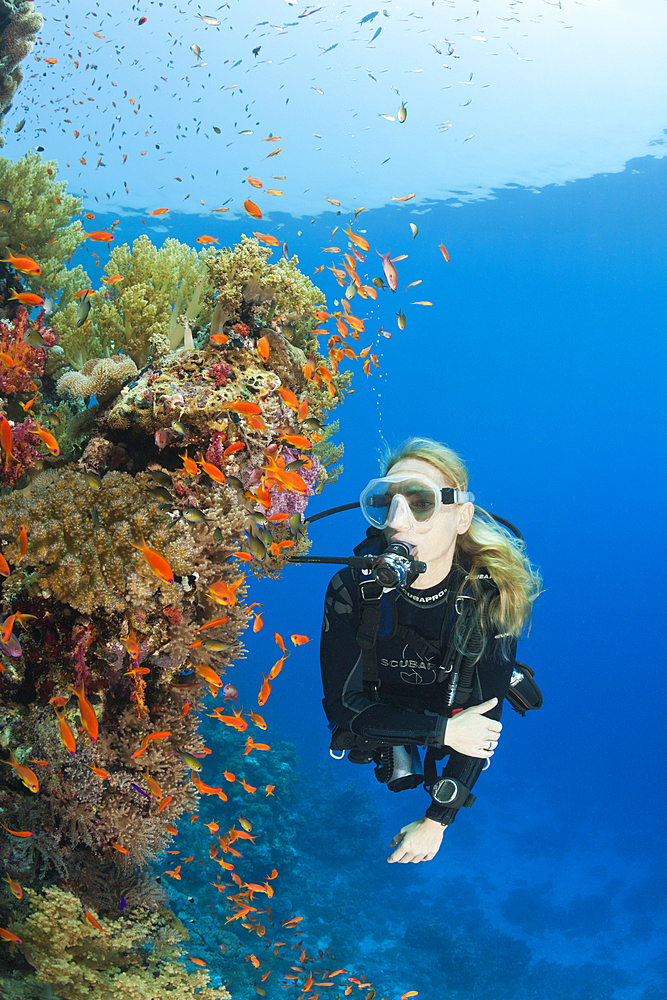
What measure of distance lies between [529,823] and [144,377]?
30120mm

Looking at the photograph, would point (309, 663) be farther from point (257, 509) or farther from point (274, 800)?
point (257, 509)

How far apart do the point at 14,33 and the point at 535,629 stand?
6832 centimetres

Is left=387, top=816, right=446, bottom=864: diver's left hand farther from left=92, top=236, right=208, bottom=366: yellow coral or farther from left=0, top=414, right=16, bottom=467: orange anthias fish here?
left=92, top=236, right=208, bottom=366: yellow coral

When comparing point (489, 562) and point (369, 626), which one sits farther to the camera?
point (489, 562)

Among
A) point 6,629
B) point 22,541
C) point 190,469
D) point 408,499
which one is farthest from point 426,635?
point 22,541

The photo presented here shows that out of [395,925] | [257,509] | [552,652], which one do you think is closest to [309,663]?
[552,652]

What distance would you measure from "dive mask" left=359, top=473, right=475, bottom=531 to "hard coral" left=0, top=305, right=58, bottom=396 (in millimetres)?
3352

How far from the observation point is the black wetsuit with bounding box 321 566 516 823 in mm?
2496

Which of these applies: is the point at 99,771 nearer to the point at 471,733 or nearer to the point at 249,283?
the point at 471,733

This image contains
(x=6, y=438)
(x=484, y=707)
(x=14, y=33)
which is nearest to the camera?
(x=484, y=707)

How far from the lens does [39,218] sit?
19.9 feet

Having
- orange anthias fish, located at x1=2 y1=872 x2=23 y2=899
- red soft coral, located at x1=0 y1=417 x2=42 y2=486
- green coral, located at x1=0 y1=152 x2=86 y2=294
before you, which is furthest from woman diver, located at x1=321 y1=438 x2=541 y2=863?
green coral, located at x1=0 y1=152 x2=86 y2=294

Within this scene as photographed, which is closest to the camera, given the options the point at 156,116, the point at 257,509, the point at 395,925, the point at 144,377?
the point at 144,377

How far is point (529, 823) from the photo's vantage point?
86.1ft
